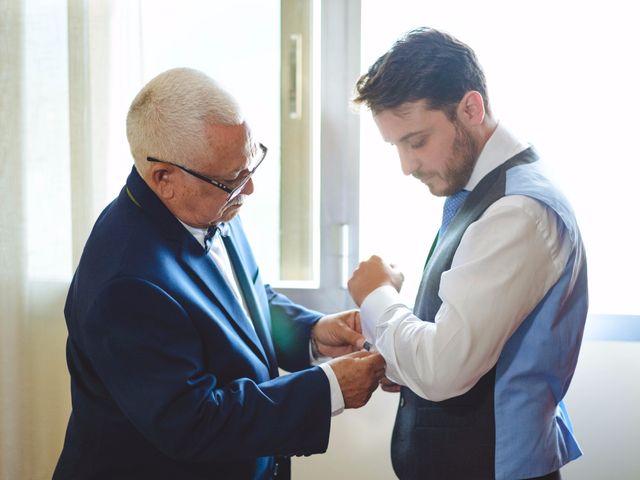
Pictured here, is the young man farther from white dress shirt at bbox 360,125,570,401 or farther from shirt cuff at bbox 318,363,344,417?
shirt cuff at bbox 318,363,344,417

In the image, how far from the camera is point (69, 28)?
229 cm

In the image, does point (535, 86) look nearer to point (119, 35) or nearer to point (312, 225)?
point (312, 225)

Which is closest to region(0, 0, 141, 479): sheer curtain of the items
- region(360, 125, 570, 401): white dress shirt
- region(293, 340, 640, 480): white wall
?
region(360, 125, 570, 401): white dress shirt

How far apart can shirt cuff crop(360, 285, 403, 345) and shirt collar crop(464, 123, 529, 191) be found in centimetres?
Result: 28

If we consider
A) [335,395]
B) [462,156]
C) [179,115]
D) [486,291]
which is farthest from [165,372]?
[462,156]

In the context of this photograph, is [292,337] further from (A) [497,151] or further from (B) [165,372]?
(A) [497,151]

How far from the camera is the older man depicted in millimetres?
A: 1267

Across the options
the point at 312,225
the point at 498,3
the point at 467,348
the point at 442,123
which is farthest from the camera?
the point at 312,225

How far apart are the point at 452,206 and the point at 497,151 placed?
18cm

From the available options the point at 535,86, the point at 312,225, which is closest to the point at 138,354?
the point at 312,225

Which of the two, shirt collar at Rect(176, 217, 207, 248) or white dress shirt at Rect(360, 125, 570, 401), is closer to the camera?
white dress shirt at Rect(360, 125, 570, 401)

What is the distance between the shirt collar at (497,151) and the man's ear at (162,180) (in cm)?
61

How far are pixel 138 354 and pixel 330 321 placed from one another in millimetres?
658

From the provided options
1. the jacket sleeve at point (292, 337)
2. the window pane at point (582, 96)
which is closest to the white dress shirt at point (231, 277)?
the jacket sleeve at point (292, 337)
